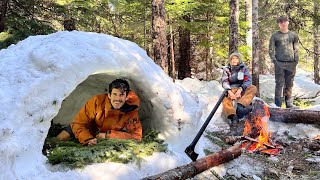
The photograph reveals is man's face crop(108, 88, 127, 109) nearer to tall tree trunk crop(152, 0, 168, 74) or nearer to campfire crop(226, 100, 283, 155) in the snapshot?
campfire crop(226, 100, 283, 155)

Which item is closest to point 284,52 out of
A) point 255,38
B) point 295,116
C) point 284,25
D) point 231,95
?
point 284,25

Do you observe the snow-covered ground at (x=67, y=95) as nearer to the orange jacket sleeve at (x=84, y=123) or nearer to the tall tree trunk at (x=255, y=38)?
the orange jacket sleeve at (x=84, y=123)

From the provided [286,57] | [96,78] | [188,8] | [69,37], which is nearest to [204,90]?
[188,8]

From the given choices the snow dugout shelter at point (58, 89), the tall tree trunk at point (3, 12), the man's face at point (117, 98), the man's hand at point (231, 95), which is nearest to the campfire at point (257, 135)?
the man's hand at point (231, 95)

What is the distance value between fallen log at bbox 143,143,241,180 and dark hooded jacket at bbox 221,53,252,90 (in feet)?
6.70

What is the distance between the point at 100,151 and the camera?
3920mm

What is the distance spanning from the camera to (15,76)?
3.56 meters

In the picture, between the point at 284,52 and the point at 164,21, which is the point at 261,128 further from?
the point at 164,21

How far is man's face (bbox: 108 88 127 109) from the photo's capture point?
4.37m

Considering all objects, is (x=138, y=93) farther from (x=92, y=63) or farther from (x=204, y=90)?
(x=204, y=90)

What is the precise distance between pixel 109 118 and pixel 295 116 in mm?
4926

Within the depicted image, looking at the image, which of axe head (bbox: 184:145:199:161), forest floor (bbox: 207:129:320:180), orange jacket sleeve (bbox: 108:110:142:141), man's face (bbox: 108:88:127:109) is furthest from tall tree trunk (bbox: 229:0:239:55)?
man's face (bbox: 108:88:127:109)

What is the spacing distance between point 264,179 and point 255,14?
7.51 metres

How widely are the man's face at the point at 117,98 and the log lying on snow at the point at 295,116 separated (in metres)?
4.80
